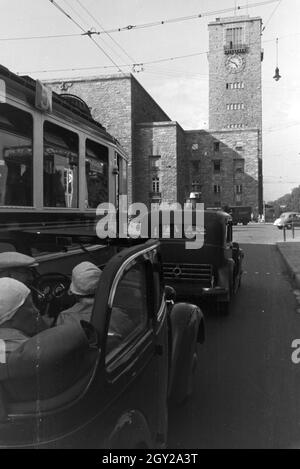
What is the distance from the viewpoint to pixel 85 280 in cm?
263

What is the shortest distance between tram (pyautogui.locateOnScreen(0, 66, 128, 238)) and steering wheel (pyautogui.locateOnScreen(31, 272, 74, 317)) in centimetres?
116

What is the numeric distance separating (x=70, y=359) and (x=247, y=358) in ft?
12.9

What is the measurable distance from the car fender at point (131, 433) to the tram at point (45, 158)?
8.35 ft

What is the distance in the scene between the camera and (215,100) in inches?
3046

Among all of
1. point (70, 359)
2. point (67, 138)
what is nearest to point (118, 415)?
point (70, 359)

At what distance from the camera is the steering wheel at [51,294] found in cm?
306

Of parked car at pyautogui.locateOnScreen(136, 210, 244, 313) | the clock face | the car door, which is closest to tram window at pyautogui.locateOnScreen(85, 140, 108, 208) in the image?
parked car at pyautogui.locateOnScreen(136, 210, 244, 313)

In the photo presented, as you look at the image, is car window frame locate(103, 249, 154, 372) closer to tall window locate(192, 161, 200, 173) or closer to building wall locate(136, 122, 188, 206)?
building wall locate(136, 122, 188, 206)

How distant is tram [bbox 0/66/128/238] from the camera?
15.1ft

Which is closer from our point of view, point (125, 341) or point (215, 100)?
point (125, 341)

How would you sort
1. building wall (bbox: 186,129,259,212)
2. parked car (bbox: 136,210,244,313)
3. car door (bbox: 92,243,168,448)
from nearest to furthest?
car door (bbox: 92,243,168,448) → parked car (bbox: 136,210,244,313) → building wall (bbox: 186,129,259,212)

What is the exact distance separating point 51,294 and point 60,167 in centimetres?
Answer: 278

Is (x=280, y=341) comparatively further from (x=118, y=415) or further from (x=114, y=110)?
(x=114, y=110)

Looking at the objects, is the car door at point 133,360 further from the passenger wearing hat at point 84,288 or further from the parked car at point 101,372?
the passenger wearing hat at point 84,288
